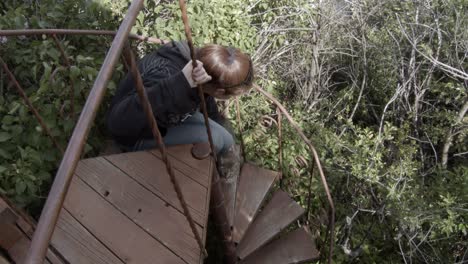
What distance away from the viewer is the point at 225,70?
2.13 meters

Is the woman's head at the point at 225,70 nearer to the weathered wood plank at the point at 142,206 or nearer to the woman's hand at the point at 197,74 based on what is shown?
the woman's hand at the point at 197,74

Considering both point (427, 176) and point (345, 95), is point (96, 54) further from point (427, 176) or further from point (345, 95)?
point (427, 176)

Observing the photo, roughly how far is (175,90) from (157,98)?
0.44 ft

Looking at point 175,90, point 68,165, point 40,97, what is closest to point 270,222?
point 175,90

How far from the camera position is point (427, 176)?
4191 millimetres

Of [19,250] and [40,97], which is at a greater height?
[40,97]

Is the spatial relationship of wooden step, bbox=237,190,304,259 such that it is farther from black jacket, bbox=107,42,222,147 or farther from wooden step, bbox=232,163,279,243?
black jacket, bbox=107,42,222,147

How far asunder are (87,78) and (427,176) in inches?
144

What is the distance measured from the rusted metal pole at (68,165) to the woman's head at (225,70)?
40.7 inches

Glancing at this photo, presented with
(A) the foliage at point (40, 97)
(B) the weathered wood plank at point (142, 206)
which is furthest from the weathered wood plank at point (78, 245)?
(A) the foliage at point (40, 97)

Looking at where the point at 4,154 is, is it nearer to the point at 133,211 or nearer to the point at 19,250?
the point at 19,250

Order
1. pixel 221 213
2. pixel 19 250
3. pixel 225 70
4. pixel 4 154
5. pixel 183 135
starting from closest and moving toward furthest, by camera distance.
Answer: pixel 19 250 < pixel 225 70 < pixel 4 154 < pixel 221 213 < pixel 183 135

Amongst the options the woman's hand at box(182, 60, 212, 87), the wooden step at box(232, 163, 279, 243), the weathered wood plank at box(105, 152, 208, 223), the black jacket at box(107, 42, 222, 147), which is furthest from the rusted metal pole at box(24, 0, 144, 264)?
the wooden step at box(232, 163, 279, 243)

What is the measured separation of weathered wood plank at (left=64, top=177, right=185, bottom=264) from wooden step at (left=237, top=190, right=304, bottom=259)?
1.16 m
